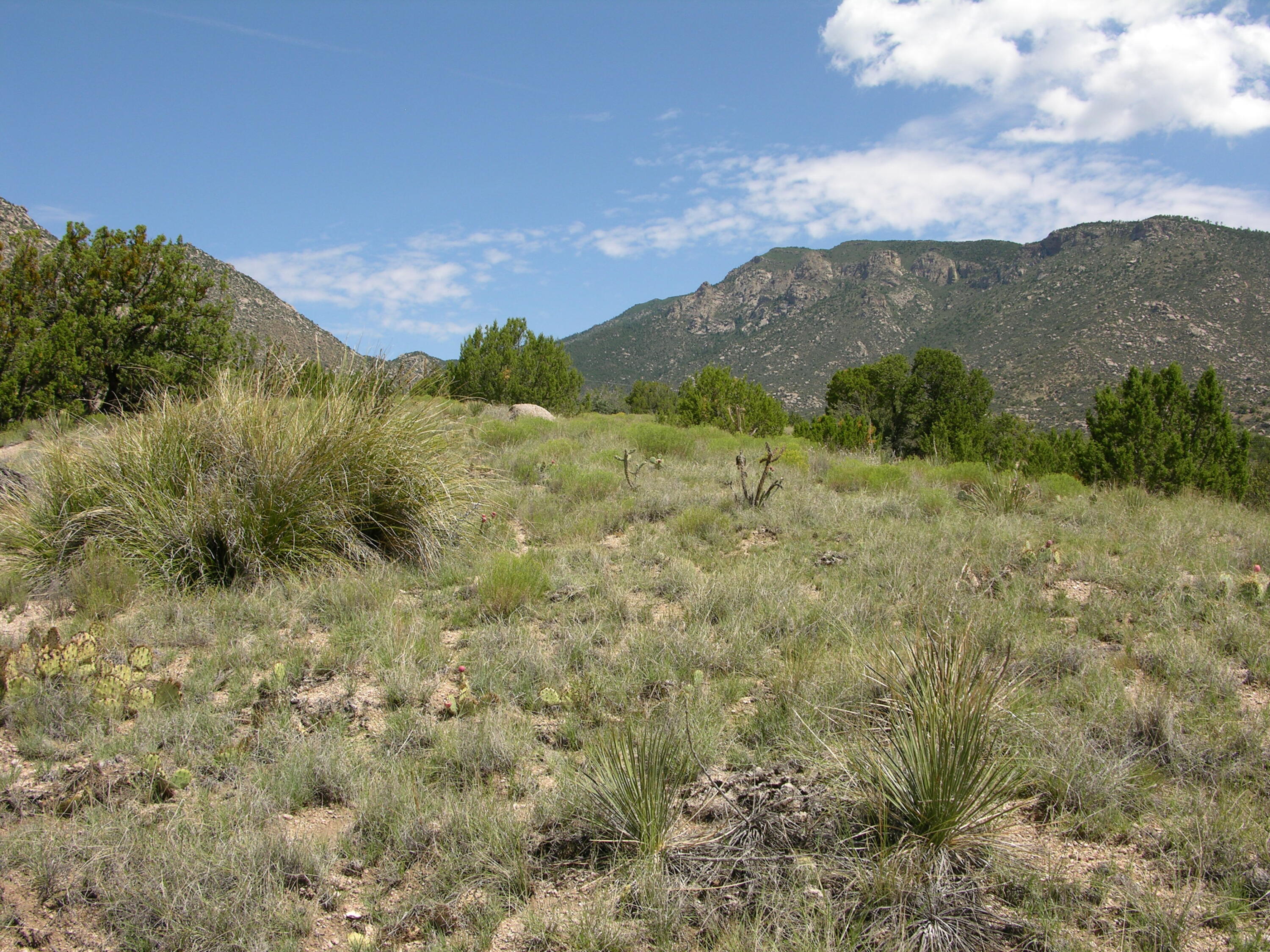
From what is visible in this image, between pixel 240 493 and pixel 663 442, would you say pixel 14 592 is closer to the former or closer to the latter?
pixel 240 493

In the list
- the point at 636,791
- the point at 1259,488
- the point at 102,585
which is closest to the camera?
the point at 636,791

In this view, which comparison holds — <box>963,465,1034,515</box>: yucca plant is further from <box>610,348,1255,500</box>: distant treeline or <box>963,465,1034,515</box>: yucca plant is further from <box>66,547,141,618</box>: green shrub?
<box>66,547,141,618</box>: green shrub

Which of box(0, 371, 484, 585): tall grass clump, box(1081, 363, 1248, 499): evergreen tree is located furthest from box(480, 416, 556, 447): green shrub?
box(1081, 363, 1248, 499): evergreen tree

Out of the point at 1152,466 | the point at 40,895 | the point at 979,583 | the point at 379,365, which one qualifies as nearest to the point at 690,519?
the point at 979,583

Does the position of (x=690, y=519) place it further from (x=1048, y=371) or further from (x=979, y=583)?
(x=1048, y=371)

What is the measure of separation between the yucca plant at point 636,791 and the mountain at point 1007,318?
17484 millimetres

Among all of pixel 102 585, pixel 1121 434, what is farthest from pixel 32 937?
pixel 1121 434

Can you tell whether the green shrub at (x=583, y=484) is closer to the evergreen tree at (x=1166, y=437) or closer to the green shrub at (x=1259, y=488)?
the green shrub at (x=1259, y=488)

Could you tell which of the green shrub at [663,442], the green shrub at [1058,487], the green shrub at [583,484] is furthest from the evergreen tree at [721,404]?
the green shrub at [583,484]

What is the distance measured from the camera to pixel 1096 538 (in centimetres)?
641

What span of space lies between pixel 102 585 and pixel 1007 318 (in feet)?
228

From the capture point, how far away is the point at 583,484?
8102 mm

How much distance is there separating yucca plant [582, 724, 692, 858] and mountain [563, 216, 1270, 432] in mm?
17484

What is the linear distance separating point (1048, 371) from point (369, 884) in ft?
185
